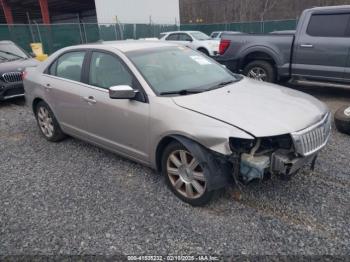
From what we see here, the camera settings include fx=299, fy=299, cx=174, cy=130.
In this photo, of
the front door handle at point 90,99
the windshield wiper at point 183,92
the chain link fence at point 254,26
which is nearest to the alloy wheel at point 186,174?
the windshield wiper at point 183,92

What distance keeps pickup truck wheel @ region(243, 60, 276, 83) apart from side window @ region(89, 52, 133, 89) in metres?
4.48

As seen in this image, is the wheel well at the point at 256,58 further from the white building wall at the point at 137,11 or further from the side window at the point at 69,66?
the white building wall at the point at 137,11

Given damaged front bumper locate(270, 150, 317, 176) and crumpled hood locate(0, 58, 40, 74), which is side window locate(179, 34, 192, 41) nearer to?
crumpled hood locate(0, 58, 40, 74)

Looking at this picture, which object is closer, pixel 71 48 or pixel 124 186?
pixel 124 186

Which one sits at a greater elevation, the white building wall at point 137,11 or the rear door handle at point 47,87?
the white building wall at point 137,11

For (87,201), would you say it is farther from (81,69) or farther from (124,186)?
(81,69)

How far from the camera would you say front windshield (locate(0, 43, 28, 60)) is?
8.00m

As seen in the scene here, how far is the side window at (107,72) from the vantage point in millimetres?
3459

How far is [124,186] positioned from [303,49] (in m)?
5.09

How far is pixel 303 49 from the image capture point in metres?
6.45

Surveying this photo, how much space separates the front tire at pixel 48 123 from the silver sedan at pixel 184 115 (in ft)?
0.65

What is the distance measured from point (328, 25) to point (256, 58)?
164 cm

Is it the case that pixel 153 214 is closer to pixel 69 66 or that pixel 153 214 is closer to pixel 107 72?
pixel 107 72

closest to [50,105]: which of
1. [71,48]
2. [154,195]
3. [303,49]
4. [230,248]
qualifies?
[71,48]
